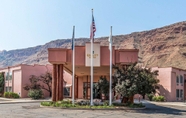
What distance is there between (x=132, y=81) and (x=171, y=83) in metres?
19.2

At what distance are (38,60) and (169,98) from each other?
124m

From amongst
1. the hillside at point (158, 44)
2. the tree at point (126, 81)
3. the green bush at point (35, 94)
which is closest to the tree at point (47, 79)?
the green bush at point (35, 94)

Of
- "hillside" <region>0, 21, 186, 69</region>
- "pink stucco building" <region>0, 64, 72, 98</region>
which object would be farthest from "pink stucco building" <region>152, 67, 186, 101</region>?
"hillside" <region>0, 21, 186, 69</region>

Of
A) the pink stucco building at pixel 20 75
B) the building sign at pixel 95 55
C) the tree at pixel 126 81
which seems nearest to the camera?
the tree at pixel 126 81

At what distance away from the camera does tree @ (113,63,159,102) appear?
21828mm

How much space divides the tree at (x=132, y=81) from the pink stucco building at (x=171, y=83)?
56.1ft

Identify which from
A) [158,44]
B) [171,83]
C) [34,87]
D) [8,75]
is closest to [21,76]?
[34,87]

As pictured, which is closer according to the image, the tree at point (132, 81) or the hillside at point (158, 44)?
the tree at point (132, 81)

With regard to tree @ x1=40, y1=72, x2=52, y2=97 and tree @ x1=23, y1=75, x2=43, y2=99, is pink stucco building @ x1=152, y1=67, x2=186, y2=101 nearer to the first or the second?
tree @ x1=40, y1=72, x2=52, y2=97

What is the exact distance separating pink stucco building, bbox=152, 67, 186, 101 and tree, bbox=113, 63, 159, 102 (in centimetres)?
1711

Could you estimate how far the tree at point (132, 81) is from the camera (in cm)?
2183

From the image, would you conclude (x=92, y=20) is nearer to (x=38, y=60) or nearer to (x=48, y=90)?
(x=48, y=90)

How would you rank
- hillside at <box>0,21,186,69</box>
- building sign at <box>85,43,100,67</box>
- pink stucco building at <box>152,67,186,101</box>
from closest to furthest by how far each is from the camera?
building sign at <box>85,43,100,67</box> → pink stucco building at <box>152,67,186,101</box> → hillside at <box>0,21,186,69</box>

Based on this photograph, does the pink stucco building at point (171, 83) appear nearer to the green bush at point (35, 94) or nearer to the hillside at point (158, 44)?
the green bush at point (35, 94)
